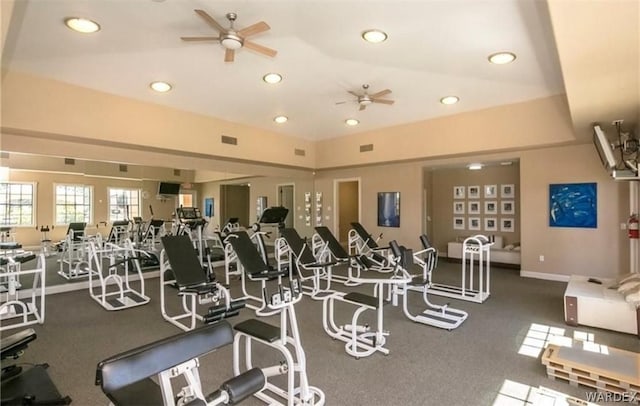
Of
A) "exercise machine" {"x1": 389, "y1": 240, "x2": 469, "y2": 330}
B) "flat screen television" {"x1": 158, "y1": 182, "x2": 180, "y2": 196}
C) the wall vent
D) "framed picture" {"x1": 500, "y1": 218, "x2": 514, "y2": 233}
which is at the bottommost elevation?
"exercise machine" {"x1": 389, "y1": 240, "x2": 469, "y2": 330}

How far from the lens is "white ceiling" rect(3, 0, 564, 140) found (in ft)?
9.42

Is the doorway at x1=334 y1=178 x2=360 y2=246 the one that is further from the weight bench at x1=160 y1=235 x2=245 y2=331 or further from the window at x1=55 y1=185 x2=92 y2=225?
the window at x1=55 y1=185 x2=92 y2=225

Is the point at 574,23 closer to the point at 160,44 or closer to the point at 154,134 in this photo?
the point at 160,44

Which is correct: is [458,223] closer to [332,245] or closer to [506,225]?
[506,225]

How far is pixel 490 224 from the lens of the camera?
8.30 m

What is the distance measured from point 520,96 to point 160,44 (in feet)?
17.9

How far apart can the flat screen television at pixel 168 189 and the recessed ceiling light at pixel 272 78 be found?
3169mm

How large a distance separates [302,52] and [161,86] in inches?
92.6

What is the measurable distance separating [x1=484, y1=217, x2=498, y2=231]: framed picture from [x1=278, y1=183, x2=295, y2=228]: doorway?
5.19 m

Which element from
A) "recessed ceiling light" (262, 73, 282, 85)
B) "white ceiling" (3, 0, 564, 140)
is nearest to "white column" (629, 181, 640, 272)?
"white ceiling" (3, 0, 564, 140)

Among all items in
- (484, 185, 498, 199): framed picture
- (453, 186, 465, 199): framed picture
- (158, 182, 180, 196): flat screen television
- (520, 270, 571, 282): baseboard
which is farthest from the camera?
(453, 186, 465, 199): framed picture

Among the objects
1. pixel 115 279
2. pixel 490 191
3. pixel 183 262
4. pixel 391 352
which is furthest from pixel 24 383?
pixel 490 191

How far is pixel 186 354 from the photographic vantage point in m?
1.38

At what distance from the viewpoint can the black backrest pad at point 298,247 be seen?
499 cm
